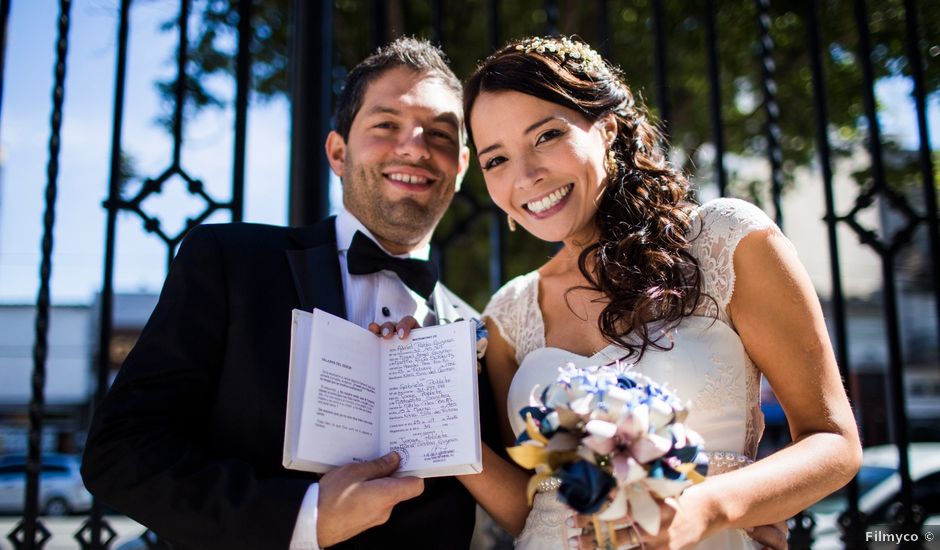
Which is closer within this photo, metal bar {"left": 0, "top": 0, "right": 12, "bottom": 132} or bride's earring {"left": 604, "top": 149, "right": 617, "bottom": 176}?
bride's earring {"left": 604, "top": 149, "right": 617, "bottom": 176}

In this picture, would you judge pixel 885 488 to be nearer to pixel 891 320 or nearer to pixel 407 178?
pixel 891 320

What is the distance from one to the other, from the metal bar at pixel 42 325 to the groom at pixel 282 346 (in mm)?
839

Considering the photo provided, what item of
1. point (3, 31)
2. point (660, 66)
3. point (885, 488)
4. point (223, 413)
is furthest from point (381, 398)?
point (885, 488)

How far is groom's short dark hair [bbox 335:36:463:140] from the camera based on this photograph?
2.66m

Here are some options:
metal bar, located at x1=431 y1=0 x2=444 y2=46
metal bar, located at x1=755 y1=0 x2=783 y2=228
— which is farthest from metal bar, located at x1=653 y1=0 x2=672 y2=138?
metal bar, located at x1=431 y1=0 x2=444 y2=46

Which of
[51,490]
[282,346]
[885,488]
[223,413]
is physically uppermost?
[282,346]

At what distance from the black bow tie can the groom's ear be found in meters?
0.45

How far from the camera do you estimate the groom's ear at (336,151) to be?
2.77 meters

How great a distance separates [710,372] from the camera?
6.95 ft

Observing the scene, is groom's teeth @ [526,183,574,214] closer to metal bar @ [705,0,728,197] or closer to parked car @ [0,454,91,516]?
metal bar @ [705,0,728,197]

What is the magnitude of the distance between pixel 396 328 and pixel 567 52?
1097 mm

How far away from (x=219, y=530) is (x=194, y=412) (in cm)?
40

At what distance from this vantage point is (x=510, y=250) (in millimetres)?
7965

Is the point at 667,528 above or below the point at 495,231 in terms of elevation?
below
